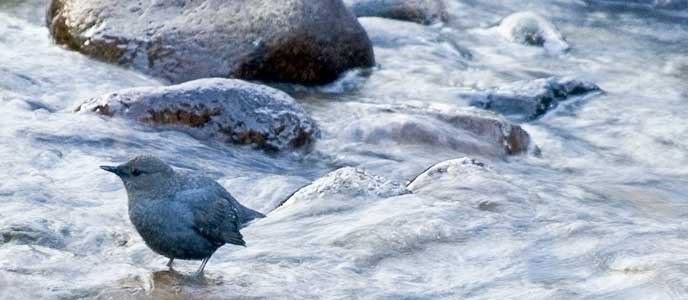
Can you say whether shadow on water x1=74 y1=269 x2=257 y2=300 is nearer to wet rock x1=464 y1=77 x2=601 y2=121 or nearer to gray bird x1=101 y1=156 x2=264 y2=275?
gray bird x1=101 y1=156 x2=264 y2=275

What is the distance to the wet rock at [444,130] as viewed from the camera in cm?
763

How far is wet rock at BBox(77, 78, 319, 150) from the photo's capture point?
7.37 meters

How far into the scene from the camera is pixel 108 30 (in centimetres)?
902

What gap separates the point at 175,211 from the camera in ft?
15.1

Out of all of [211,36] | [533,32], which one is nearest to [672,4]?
[533,32]

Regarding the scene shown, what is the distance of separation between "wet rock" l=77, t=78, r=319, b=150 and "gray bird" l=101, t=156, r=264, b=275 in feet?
8.53

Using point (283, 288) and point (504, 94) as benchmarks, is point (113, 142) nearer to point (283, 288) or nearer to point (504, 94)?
point (283, 288)

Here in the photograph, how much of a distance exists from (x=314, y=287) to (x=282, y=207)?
127cm

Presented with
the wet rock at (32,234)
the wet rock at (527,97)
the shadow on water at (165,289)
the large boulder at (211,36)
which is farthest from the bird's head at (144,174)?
the wet rock at (527,97)

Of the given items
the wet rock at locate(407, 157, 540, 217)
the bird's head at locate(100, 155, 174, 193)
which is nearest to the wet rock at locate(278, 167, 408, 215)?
the wet rock at locate(407, 157, 540, 217)

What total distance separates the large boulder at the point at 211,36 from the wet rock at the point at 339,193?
2802mm

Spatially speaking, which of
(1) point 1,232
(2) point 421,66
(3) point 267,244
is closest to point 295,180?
(3) point 267,244

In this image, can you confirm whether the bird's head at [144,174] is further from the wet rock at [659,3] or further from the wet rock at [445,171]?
the wet rock at [659,3]

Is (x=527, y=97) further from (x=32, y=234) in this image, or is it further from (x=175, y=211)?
(x=175, y=211)
